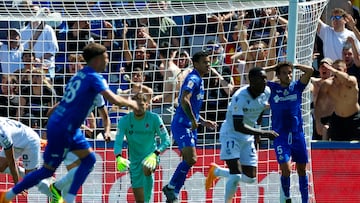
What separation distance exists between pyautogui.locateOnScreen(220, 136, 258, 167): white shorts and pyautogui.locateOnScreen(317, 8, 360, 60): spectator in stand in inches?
183

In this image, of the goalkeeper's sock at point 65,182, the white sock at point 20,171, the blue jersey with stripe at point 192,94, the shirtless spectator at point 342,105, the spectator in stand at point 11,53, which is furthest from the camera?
the shirtless spectator at point 342,105

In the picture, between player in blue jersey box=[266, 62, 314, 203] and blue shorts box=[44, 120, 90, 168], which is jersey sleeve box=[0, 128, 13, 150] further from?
player in blue jersey box=[266, 62, 314, 203]

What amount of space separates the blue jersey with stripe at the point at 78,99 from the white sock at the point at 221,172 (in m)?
3.46

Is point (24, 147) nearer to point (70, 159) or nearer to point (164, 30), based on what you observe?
point (70, 159)

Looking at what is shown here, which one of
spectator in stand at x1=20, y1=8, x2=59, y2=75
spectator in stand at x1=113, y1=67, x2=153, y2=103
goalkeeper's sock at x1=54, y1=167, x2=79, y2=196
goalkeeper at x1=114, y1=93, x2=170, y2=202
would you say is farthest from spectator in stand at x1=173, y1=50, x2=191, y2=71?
goalkeeper's sock at x1=54, y1=167, x2=79, y2=196

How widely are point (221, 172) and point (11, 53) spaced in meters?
4.11

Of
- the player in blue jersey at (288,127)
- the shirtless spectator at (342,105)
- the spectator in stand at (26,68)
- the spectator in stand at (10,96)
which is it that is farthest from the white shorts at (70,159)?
the shirtless spectator at (342,105)

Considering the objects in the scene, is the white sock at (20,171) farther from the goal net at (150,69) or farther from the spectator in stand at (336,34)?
the spectator in stand at (336,34)

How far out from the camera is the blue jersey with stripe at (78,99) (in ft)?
42.4

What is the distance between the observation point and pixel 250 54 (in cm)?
1741

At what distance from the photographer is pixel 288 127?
53.1ft

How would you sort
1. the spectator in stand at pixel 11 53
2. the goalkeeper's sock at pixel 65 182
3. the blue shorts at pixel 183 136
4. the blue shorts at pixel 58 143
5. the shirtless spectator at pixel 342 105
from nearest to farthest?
the blue shorts at pixel 58 143 → the goalkeeper's sock at pixel 65 182 → the blue shorts at pixel 183 136 → the spectator in stand at pixel 11 53 → the shirtless spectator at pixel 342 105

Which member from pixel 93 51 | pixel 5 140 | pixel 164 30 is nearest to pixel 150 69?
pixel 164 30

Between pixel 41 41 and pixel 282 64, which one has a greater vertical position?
pixel 41 41
